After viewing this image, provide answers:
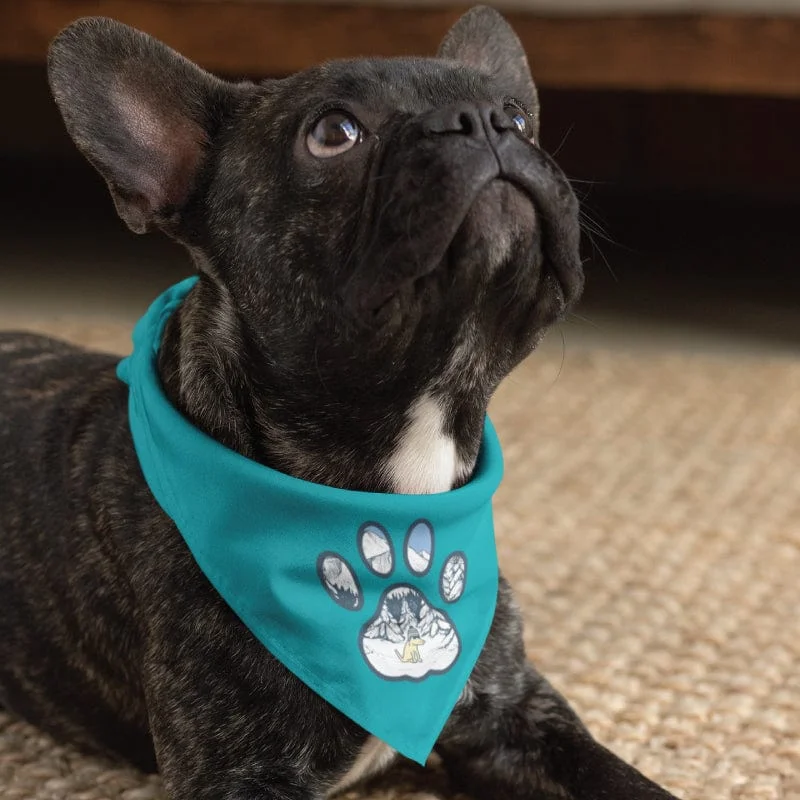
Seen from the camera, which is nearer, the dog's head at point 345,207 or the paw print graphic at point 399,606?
the dog's head at point 345,207

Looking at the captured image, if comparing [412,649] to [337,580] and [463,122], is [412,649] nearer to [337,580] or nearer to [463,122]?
[337,580]

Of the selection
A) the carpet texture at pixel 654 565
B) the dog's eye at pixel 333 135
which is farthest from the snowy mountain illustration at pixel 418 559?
the dog's eye at pixel 333 135

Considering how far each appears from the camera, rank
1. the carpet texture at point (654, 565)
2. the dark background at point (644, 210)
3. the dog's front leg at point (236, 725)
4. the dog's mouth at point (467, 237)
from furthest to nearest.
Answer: the dark background at point (644, 210) → the carpet texture at point (654, 565) → the dog's front leg at point (236, 725) → the dog's mouth at point (467, 237)

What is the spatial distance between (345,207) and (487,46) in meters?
0.50

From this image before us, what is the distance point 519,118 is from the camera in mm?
1379

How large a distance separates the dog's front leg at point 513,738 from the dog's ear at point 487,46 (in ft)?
2.16

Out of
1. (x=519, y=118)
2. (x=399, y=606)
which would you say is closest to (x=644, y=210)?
(x=519, y=118)

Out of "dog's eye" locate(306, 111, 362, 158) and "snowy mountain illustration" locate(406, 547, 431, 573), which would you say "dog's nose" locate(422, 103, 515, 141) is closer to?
"dog's eye" locate(306, 111, 362, 158)

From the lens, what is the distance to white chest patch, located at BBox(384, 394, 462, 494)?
136 cm

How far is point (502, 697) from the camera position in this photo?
1.48 meters

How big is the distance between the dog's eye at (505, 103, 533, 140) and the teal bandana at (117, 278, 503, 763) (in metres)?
0.37

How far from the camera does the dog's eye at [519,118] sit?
1.36 metres

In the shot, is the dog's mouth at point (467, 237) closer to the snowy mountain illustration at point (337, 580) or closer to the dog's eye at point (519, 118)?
the dog's eye at point (519, 118)

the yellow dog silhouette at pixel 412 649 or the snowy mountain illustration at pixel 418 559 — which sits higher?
the snowy mountain illustration at pixel 418 559
